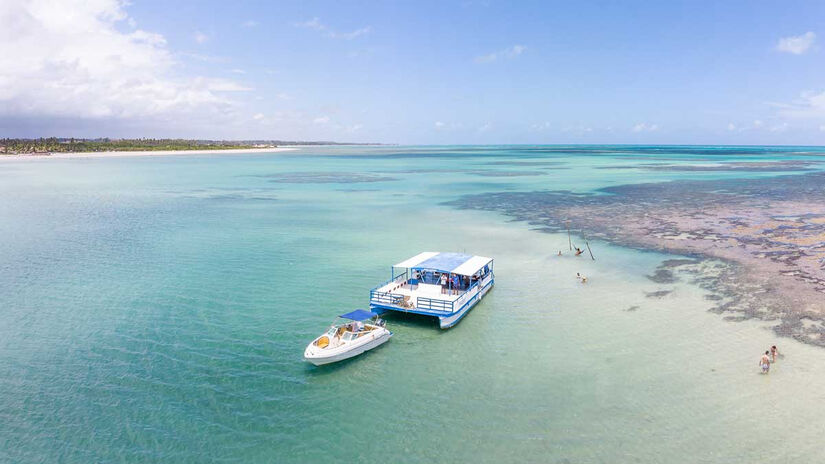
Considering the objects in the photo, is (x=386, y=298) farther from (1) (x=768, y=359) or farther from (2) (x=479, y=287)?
(1) (x=768, y=359)

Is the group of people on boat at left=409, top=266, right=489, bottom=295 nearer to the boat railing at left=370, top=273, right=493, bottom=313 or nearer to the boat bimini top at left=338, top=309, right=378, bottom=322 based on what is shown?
→ the boat railing at left=370, top=273, right=493, bottom=313

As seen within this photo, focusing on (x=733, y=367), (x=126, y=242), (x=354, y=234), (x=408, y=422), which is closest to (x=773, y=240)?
(x=733, y=367)

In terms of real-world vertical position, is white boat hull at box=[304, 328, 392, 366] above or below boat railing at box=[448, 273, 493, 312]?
below

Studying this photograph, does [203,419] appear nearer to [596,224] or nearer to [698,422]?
[698,422]

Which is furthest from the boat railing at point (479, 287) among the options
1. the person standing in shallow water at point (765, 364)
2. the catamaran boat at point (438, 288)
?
the person standing in shallow water at point (765, 364)

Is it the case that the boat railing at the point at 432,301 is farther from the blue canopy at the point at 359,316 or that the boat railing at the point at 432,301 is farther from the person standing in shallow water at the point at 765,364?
the person standing in shallow water at the point at 765,364

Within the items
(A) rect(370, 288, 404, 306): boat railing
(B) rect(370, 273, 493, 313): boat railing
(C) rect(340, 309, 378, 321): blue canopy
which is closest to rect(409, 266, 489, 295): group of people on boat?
(B) rect(370, 273, 493, 313): boat railing

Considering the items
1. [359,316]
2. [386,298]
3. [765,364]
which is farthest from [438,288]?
[765,364]
